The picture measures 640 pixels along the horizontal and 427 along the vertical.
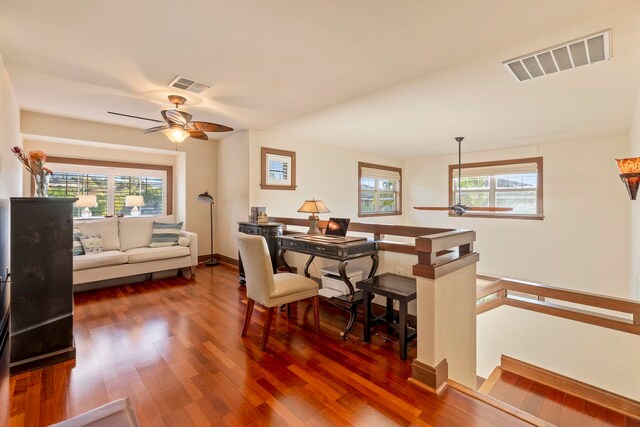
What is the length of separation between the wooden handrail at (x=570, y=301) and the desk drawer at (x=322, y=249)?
231cm

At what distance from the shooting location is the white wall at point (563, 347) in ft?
11.1

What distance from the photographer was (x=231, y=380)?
204cm

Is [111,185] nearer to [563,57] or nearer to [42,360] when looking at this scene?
[42,360]

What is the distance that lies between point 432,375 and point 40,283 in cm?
292

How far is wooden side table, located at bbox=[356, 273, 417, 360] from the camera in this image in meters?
2.33

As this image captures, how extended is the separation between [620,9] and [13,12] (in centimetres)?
404

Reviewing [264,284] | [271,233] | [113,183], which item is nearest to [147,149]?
[113,183]

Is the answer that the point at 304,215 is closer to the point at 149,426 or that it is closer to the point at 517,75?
the point at 517,75

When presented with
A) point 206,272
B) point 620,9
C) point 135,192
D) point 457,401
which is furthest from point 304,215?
point 620,9

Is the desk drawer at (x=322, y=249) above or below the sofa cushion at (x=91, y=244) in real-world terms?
above

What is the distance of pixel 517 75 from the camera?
113 inches

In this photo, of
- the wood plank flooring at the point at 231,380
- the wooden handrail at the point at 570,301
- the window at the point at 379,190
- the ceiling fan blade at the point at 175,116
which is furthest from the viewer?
the window at the point at 379,190

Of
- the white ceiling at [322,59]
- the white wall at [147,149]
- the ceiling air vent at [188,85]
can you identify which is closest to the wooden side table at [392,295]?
the white ceiling at [322,59]

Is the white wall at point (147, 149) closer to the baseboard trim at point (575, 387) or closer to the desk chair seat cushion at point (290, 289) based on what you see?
the desk chair seat cushion at point (290, 289)
